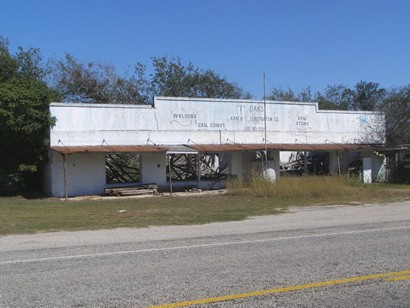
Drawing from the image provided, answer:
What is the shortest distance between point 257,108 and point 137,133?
7.85m

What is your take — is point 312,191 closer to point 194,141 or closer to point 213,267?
point 194,141

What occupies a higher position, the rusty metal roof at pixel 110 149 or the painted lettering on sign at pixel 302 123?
the painted lettering on sign at pixel 302 123

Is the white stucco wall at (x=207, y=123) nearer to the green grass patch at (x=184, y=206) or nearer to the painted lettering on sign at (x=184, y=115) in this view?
the painted lettering on sign at (x=184, y=115)

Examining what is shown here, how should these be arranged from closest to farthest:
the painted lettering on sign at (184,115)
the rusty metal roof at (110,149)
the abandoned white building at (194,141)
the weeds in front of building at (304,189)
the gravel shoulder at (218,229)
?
1. the gravel shoulder at (218,229)
2. the weeds in front of building at (304,189)
3. the rusty metal roof at (110,149)
4. the abandoned white building at (194,141)
5. the painted lettering on sign at (184,115)

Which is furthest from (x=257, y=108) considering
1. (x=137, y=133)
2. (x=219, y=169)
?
(x=137, y=133)

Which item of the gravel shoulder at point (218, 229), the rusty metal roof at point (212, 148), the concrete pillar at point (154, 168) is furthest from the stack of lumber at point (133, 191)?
the gravel shoulder at point (218, 229)

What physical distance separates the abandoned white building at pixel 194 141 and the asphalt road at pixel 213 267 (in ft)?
47.1

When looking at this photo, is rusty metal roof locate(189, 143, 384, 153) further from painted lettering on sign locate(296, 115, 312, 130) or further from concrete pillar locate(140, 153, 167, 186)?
concrete pillar locate(140, 153, 167, 186)

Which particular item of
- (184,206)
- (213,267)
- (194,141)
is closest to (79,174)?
(194,141)

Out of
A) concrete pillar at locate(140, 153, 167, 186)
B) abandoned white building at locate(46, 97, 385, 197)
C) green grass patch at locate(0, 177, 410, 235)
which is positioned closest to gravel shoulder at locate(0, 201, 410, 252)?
green grass patch at locate(0, 177, 410, 235)

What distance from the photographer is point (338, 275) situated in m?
6.99

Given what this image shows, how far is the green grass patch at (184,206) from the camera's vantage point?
49.0 ft

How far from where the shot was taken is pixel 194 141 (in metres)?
29.2

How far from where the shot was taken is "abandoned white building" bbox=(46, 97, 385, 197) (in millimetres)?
26359
